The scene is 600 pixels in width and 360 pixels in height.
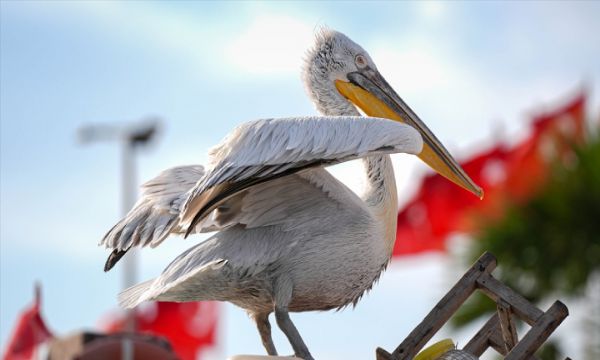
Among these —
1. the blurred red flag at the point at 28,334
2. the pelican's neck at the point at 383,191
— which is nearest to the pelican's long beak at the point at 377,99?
the pelican's neck at the point at 383,191

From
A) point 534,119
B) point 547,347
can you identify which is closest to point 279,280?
point 547,347

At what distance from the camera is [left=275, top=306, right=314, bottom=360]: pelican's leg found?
550 cm

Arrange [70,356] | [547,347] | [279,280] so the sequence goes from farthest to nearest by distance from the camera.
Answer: [547,347]
[70,356]
[279,280]

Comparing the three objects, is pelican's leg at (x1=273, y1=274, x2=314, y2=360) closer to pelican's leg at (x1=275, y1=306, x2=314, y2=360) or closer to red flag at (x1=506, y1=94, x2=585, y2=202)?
pelican's leg at (x1=275, y1=306, x2=314, y2=360)

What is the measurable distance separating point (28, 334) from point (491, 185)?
5238 mm

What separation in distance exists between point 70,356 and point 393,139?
3320mm

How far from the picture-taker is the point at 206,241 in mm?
5836

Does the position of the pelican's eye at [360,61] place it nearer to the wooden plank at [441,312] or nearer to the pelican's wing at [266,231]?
the pelican's wing at [266,231]

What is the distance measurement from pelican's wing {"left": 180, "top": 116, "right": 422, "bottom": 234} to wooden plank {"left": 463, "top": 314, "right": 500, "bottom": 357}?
1086 mm

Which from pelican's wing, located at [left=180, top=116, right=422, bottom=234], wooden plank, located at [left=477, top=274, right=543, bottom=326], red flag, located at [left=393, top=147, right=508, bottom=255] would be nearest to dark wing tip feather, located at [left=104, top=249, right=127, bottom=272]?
pelican's wing, located at [left=180, top=116, right=422, bottom=234]

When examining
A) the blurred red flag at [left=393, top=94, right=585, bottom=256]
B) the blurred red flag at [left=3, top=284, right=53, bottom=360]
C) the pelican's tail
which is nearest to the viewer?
the pelican's tail

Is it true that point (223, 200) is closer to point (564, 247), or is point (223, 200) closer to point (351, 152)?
point (351, 152)

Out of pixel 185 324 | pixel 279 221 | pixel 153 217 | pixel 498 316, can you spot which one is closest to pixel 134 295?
pixel 153 217

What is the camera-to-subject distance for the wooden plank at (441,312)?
5.47m
